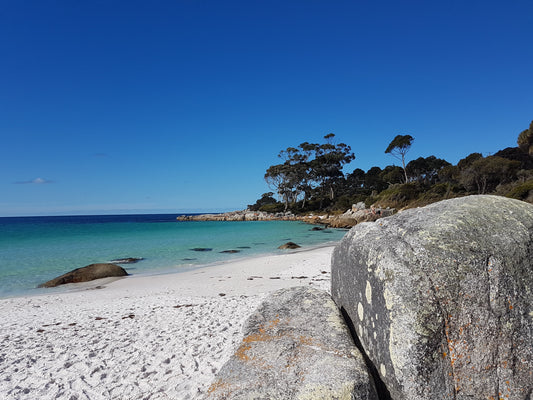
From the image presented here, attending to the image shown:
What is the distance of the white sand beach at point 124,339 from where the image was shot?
12.6ft

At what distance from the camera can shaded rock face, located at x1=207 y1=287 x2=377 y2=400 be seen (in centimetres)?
238

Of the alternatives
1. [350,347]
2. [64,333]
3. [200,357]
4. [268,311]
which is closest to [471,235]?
[350,347]

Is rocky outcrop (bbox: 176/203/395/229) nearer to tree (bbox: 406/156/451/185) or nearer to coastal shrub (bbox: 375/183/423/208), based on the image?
coastal shrub (bbox: 375/183/423/208)

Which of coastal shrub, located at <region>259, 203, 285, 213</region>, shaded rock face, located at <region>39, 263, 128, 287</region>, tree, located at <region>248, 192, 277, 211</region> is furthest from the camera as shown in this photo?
tree, located at <region>248, 192, 277, 211</region>

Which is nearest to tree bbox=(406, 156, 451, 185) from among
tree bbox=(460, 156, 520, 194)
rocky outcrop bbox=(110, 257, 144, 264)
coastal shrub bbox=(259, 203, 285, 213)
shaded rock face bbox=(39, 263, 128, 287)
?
tree bbox=(460, 156, 520, 194)

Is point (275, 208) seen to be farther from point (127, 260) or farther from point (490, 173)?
point (127, 260)

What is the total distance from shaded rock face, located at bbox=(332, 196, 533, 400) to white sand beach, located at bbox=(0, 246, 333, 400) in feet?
7.88

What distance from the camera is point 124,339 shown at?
Answer: 5320mm

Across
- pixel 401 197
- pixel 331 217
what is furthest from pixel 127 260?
pixel 401 197

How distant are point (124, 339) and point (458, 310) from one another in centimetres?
516

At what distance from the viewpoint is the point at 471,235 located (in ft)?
8.68

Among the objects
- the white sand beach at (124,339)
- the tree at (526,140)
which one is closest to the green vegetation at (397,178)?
the tree at (526,140)

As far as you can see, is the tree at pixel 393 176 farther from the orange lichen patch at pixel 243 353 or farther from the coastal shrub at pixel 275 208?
the orange lichen patch at pixel 243 353

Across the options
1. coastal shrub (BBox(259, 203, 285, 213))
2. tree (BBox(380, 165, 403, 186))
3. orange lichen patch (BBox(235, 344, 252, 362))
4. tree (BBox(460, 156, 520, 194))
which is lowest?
orange lichen patch (BBox(235, 344, 252, 362))
